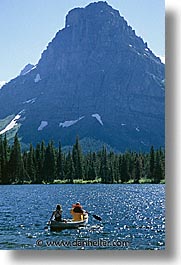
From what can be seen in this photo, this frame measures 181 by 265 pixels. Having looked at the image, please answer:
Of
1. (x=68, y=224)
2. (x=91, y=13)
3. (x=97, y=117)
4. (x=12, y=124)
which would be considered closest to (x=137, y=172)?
(x=97, y=117)

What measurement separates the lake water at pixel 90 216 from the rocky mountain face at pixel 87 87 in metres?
0.54

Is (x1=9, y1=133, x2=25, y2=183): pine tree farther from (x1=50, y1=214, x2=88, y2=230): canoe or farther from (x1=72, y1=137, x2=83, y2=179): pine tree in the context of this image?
(x1=50, y1=214, x2=88, y2=230): canoe

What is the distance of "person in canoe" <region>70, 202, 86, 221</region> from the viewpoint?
26.6 feet

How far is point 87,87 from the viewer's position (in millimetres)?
8398

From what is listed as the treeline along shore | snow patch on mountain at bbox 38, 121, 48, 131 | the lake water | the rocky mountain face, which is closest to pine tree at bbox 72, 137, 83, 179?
the treeline along shore

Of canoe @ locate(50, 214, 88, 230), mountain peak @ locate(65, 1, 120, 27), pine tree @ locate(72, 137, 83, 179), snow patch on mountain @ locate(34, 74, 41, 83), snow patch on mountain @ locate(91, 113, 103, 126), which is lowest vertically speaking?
canoe @ locate(50, 214, 88, 230)

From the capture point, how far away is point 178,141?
779 centimetres

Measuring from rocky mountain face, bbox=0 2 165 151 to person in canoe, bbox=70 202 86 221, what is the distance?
2.42ft

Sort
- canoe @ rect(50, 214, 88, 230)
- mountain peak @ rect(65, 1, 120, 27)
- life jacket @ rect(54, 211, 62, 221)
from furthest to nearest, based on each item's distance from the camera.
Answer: mountain peak @ rect(65, 1, 120, 27) < life jacket @ rect(54, 211, 62, 221) < canoe @ rect(50, 214, 88, 230)

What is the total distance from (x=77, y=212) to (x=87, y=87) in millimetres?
1406

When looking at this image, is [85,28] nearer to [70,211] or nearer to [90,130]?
[90,130]

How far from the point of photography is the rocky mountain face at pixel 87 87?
837 centimetres

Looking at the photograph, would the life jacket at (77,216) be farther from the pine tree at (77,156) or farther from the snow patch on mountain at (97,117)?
the snow patch on mountain at (97,117)

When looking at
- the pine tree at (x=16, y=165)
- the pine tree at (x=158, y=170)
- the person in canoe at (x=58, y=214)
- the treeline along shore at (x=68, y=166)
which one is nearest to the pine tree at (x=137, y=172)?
the treeline along shore at (x=68, y=166)
